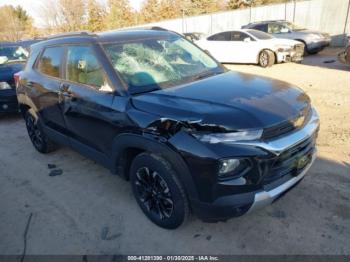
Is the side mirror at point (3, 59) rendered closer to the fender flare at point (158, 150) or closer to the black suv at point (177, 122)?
the black suv at point (177, 122)

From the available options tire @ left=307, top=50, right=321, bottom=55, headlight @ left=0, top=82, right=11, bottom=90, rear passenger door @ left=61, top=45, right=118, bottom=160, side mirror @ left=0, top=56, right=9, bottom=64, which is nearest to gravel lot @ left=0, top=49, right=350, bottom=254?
rear passenger door @ left=61, top=45, right=118, bottom=160

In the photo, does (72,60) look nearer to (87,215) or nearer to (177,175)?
(87,215)

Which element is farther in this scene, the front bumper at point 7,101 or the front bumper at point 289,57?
the front bumper at point 289,57

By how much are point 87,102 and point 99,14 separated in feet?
164

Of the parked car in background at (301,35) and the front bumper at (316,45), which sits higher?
the parked car in background at (301,35)

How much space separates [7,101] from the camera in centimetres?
→ 720

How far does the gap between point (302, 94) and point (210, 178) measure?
145 cm

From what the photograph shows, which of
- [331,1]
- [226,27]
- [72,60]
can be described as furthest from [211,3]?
[72,60]

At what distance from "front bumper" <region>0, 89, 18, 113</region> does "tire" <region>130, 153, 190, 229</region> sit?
540 centimetres

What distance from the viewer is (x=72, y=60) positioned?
12.4ft

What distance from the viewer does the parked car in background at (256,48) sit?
38.3 ft

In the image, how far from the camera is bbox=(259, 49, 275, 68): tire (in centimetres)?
1159

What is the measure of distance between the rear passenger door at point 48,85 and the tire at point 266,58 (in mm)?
9048

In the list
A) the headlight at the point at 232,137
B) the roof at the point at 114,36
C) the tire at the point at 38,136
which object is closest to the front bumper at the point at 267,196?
the headlight at the point at 232,137
